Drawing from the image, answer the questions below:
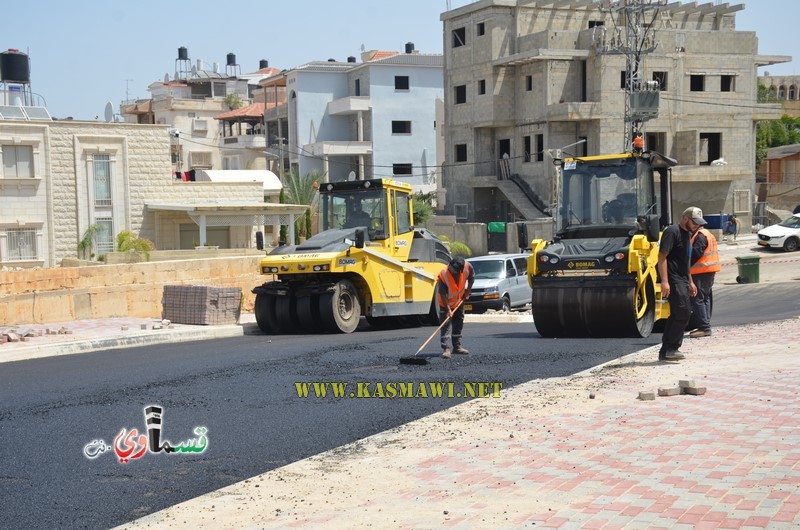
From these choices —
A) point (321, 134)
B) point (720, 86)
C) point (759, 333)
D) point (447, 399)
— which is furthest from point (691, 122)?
point (447, 399)

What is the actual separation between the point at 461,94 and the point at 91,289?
3724cm

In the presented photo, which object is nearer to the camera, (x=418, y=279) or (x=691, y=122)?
(x=418, y=279)

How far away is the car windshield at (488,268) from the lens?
25.3 metres

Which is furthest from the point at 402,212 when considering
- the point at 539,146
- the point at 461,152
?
the point at 461,152

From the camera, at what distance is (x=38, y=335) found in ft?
56.2

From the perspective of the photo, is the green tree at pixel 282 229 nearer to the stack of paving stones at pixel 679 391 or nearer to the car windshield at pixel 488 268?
the car windshield at pixel 488 268

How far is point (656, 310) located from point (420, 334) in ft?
14.0

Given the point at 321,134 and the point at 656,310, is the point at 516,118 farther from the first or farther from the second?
the point at 656,310

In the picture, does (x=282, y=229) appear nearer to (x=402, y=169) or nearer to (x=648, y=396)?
(x=402, y=169)

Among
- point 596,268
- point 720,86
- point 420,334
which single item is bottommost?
point 420,334

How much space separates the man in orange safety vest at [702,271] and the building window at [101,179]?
31973 millimetres

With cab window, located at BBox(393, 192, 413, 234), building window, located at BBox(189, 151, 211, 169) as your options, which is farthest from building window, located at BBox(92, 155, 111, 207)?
building window, located at BBox(189, 151, 211, 169)

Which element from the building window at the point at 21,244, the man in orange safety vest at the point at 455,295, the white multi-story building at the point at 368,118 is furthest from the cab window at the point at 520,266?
the white multi-story building at the point at 368,118

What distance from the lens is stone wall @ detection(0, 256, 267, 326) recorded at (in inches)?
750
